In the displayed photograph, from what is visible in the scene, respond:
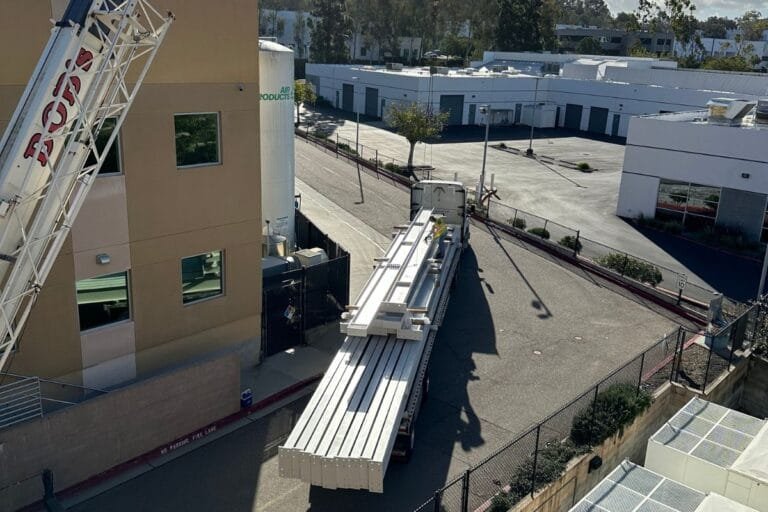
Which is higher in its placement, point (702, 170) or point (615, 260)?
point (702, 170)

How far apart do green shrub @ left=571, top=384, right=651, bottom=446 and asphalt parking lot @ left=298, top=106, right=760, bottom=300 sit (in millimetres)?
11423

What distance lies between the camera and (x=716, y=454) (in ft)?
51.9

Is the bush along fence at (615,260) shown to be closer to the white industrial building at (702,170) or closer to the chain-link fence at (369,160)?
the white industrial building at (702,170)

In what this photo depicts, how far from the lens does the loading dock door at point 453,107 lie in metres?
67.4

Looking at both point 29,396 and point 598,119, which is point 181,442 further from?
point 598,119

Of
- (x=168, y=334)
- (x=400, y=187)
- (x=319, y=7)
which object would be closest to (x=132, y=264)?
(x=168, y=334)

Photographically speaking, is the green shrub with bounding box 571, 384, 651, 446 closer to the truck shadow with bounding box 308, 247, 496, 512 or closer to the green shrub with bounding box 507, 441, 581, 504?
the green shrub with bounding box 507, 441, 581, 504

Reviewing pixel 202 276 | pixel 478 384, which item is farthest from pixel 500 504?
pixel 202 276

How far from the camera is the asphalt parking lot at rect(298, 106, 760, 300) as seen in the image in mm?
29891

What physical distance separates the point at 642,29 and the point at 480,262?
126145 millimetres

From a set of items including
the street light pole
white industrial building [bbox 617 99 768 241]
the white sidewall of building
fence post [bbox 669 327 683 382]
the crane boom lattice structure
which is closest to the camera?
the crane boom lattice structure

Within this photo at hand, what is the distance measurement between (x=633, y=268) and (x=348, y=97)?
5609 centimetres

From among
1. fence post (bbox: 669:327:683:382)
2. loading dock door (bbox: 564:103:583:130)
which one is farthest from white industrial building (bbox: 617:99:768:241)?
loading dock door (bbox: 564:103:583:130)

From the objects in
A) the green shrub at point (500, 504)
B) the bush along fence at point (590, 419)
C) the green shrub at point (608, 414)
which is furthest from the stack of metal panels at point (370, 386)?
the green shrub at point (608, 414)
